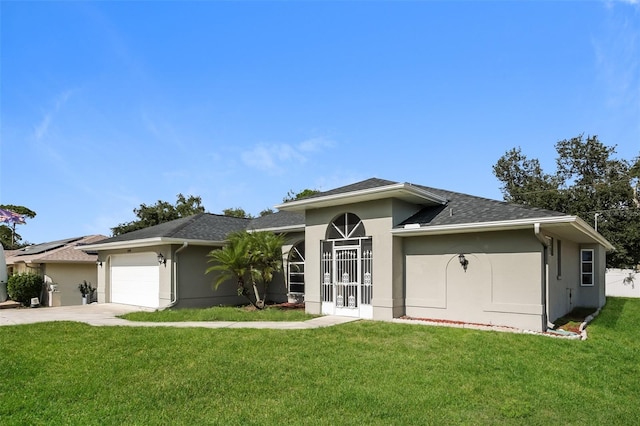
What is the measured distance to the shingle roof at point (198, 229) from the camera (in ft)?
55.9

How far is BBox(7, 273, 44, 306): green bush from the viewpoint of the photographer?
2208 centimetres

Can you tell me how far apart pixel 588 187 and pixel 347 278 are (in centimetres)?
2964

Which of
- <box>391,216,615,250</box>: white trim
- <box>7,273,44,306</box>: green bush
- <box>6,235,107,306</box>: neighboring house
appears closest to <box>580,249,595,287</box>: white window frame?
<box>391,216,615,250</box>: white trim

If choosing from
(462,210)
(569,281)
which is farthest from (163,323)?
→ (569,281)

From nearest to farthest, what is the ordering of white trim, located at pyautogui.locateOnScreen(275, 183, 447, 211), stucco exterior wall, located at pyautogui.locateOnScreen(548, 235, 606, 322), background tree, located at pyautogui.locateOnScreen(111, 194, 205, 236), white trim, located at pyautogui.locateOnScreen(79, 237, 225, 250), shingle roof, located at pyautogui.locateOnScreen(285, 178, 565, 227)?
shingle roof, located at pyautogui.locateOnScreen(285, 178, 565, 227), white trim, located at pyautogui.locateOnScreen(275, 183, 447, 211), stucco exterior wall, located at pyautogui.locateOnScreen(548, 235, 606, 322), white trim, located at pyautogui.locateOnScreen(79, 237, 225, 250), background tree, located at pyautogui.locateOnScreen(111, 194, 205, 236)

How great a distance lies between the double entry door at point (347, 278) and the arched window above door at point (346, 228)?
0.19 meters

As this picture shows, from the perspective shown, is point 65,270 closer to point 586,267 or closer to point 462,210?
point 462,210

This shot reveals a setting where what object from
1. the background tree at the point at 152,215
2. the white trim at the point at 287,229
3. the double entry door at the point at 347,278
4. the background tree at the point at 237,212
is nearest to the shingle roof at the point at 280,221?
the white trim at the point at 287,229

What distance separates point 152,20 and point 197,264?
9079 mm

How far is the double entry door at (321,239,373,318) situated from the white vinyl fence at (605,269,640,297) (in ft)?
67.9

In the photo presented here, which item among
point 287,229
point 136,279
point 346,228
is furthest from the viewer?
point 136,279

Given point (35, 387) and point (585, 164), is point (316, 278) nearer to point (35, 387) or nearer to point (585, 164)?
point (35, 387)

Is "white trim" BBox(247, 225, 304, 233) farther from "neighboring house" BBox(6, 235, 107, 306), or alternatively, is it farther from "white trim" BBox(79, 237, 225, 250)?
"neighboring house" BBox(6, 235, 107, 306)

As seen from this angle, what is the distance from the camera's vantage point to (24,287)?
72.5ft
